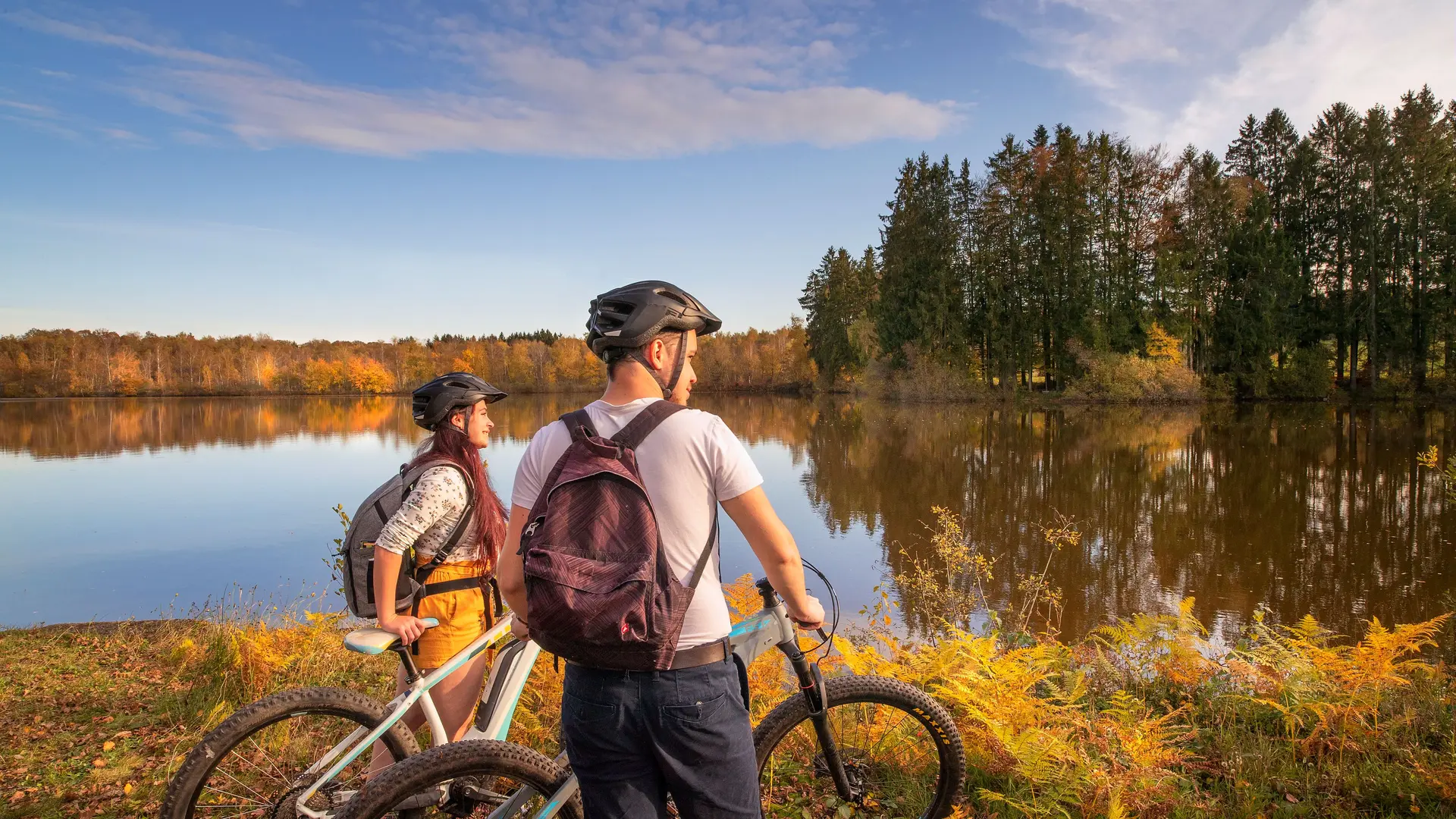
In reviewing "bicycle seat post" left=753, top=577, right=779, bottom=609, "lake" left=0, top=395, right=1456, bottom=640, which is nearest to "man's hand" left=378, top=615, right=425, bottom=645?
"bicycle seat post" left=753, top=577, right=779, bottom=609

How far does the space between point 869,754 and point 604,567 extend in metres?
1.92

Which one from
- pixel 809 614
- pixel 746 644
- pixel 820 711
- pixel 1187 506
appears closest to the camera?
pixel 809 614

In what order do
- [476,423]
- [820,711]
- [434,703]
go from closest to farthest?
1. [820,711]
2. [434,703]
3. [476,423]

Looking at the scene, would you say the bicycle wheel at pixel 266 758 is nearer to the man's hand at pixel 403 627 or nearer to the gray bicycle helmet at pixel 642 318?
the man's hand at pixel 403 627

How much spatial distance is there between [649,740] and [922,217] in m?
49.7

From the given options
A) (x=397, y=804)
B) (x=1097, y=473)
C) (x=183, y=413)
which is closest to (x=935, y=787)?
(x=397, y=804)

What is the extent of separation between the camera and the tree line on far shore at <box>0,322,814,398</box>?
8962 cm

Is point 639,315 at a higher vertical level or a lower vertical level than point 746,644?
higher

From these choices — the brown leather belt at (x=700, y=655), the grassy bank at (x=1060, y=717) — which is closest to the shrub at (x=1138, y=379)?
the grassy bank at (x=1060, y=717)

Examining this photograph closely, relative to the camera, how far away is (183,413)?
5850cm

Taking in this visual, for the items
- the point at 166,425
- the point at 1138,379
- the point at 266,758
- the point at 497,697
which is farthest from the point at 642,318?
the point at 166,425

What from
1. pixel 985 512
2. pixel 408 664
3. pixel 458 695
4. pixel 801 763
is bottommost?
pixel 985 512

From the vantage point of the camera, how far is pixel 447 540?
305 cm

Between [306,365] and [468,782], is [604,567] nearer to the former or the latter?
[468,782]
